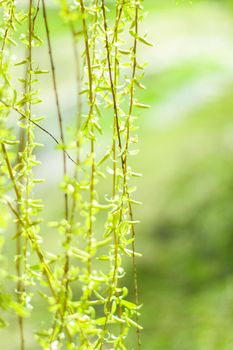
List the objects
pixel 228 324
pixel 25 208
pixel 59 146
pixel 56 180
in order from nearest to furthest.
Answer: pixel 59 146, pixel 25 208, pixel 228 324, pixel 56 180

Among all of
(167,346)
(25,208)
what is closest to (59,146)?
(25,208)

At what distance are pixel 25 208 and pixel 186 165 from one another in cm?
336

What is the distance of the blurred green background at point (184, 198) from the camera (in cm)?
289

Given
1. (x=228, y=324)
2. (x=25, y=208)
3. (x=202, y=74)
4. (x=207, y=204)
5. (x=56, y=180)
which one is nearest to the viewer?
(x=25, y=208)

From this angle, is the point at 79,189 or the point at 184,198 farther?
the point at 184,198

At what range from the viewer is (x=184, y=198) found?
12.0ft

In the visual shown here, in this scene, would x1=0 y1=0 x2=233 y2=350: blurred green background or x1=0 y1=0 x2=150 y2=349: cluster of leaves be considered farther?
x1=0 y1=0 x2=233 y2=350: blurred green background

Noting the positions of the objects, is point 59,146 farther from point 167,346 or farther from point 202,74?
point 202,74

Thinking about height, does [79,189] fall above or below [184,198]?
above

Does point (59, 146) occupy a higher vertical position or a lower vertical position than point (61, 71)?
lower

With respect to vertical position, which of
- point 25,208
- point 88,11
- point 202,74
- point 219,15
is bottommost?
point 25,208

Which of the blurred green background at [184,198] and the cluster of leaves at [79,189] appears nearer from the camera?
the cluster of leaves at [79,189]

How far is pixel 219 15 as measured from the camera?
24.4 feet

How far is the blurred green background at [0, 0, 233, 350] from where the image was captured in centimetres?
289
